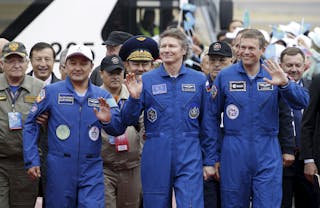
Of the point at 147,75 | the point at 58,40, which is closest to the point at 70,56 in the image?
the point at 147,75

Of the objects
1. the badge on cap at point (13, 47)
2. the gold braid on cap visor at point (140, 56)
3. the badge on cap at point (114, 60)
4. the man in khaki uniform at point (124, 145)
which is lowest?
the man in khaki uniform at point (124, 145)

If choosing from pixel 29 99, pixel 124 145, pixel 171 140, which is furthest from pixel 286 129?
pixel 29 99

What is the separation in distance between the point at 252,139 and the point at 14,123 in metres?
2.47

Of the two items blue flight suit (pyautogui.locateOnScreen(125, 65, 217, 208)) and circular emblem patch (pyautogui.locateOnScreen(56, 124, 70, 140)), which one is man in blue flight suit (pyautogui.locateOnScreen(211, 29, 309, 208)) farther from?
circular emblem patch (pyautogui.locateOnScreen(56, 124, 70, 140))

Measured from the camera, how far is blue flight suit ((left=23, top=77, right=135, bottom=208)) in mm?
8984

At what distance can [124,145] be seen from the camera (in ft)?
32.5

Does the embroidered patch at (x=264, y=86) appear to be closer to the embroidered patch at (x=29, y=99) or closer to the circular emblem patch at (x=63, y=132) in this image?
the circular emblem patch at (x=63, y=132)

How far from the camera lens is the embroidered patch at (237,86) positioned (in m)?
9.21

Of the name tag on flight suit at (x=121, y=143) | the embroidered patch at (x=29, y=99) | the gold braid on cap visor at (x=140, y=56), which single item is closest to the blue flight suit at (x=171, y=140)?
the name tag on flight suit at (x=121, y=143)

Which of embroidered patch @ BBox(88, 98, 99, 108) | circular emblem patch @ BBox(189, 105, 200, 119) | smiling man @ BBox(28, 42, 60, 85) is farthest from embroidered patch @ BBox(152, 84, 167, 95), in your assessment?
smiling man @ BBox(28, 42, 60, 85)

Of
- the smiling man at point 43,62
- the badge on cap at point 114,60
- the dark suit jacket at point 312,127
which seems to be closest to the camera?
the dark suit jacket at point 312,127

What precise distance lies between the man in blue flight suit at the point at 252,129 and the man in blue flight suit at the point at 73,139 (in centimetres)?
107

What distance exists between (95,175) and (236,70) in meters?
1.71

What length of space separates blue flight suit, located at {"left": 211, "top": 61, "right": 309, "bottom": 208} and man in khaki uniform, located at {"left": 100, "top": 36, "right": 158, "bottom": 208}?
1163mm
